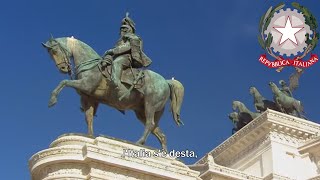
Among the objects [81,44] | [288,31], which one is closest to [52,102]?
[81,44]

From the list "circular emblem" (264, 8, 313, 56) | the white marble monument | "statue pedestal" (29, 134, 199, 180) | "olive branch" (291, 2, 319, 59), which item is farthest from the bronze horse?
"olive branch" (291, 2, 319, 59)

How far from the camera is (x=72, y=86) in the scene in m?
19.2

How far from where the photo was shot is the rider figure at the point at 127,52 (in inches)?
787

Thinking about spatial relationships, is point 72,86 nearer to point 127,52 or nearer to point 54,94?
point 54,94

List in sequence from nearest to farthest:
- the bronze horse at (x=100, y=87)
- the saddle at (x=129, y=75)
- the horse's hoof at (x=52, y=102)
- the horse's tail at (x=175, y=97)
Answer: the horse's hoof at (x=52, y=102), the bronze horse at (x=100, y=87), the saddle at (x=129, y=75), the horse's tail at (x=175, y=97)

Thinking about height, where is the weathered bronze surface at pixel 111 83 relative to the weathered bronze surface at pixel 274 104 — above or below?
below

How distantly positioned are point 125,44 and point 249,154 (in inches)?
632

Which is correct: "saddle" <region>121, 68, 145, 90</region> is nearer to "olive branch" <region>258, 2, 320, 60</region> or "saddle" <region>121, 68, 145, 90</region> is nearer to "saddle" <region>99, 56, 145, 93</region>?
"saddle" <region>99, 56, 145, 93</region>

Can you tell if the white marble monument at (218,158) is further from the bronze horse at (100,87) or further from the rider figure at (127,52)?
the rider figure at (127,52)

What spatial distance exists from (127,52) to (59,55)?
83.3 inches

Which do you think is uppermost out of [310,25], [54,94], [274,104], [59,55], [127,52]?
[310,25]

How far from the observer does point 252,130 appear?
34.2m

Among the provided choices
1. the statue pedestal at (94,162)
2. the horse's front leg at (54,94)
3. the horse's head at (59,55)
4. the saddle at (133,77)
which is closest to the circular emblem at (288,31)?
the saddle at (133,77)

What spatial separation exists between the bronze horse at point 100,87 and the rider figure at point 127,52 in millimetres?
316
